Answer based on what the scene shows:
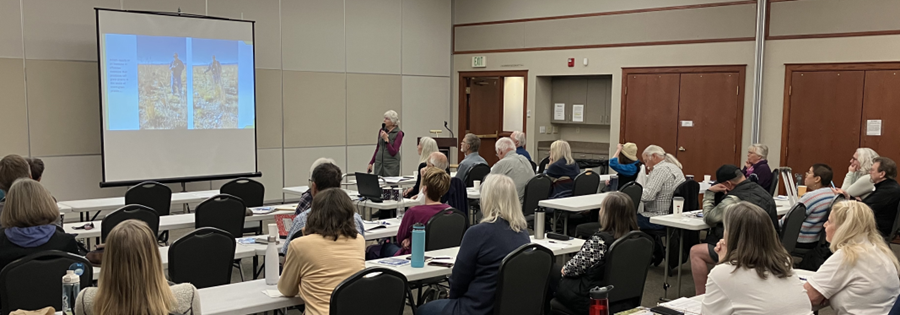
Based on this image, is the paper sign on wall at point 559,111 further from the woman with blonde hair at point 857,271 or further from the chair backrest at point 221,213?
the woman with blonde hair at point 857,271

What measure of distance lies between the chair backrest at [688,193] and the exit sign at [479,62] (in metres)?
5.88

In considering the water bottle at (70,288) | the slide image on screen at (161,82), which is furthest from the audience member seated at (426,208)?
the slide image on screen at (161,82)

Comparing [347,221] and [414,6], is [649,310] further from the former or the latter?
[414,6]

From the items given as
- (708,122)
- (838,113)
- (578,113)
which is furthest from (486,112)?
(838,113)

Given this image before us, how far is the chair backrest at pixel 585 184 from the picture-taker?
24.8 ft

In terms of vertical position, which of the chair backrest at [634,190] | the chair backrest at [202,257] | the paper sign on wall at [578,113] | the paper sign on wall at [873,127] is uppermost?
the paper sign on wall at [578,113]

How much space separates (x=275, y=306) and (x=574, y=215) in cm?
432

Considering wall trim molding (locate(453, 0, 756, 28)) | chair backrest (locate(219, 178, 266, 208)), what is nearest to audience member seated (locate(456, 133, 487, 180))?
chair backrest (locate(219, 178, 266, 208))

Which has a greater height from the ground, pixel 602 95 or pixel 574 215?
pixel 602 95

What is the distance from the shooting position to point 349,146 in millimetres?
11203

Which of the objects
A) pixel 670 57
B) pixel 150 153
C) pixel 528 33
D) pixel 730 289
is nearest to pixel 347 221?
pixel 730 289

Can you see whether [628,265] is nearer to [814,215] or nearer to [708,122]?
[814,215]

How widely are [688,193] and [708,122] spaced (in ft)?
10.8

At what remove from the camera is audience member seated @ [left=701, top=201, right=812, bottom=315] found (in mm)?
2947
